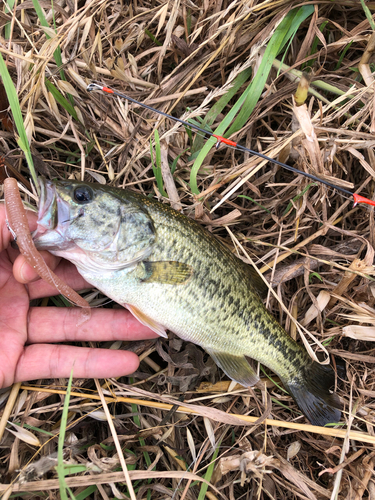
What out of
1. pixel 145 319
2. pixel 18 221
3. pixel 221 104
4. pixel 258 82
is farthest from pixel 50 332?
pixel 258 82

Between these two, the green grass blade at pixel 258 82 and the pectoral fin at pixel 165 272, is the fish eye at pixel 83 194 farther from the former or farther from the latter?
the green grass blade at pixel 258 82

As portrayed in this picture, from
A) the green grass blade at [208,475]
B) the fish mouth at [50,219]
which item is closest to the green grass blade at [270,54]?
the fish mouth at [50,219]

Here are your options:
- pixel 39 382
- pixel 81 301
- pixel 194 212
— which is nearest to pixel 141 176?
pixel 194 212

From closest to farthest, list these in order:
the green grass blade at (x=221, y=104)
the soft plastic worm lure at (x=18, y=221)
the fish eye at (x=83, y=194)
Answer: the soft plastic worm lure at (x=18, y=221) < the fish eye at (x=83, y=194) < the green grass blade at (x=221, y=104)

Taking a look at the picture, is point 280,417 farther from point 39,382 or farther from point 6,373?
point 6,373

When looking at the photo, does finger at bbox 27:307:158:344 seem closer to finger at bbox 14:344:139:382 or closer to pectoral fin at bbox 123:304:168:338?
finger at bbox 14:344:139:382

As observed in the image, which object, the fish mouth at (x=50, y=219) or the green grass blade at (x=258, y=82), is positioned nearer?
the fish mouth at (x=50, y=219)
